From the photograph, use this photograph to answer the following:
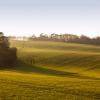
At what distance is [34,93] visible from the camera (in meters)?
23.3

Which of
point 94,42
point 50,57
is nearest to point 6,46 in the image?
point 50,57

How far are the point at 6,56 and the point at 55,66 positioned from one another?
14748 mm

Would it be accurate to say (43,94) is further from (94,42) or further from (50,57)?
(94,42)

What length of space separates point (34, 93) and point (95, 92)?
510 centimetres

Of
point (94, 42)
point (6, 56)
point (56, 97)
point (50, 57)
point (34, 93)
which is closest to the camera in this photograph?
point (56, 97)

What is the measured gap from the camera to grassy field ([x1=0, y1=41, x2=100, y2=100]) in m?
22.8

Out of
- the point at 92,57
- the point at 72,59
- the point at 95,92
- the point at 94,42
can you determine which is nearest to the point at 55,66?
the point at 72,59

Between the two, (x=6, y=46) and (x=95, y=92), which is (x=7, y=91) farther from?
Result: (x=6, y=46)

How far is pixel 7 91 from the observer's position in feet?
78.9

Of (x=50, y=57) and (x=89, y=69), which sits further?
(x=50, y=57)

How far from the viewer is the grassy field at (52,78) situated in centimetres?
2278

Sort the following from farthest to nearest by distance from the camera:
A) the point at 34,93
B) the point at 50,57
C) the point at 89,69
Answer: the point at 50,57, the point at 89,69, the point at 34,93

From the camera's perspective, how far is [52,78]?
136 ft

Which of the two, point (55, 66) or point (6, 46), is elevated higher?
point (6, 46)
